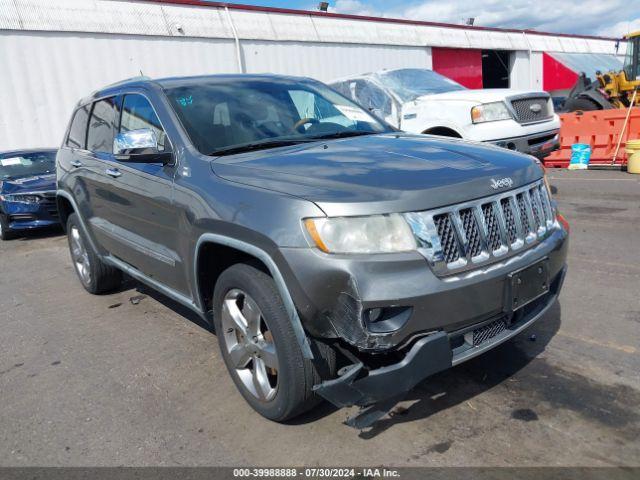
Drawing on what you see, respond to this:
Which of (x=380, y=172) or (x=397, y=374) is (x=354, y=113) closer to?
(x=380, y=172)

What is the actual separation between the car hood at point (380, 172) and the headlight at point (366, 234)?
38 mm

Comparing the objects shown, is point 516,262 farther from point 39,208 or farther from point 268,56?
point 268,56

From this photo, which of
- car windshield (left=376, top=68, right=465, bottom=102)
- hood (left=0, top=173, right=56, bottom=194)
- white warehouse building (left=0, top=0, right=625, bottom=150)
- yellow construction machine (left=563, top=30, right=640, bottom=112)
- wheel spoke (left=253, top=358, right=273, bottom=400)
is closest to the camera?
wheel spoke (left=253, top=358, right=273, bottom=400)

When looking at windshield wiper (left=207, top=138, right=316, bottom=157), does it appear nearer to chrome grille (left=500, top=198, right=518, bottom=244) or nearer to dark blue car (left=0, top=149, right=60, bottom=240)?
chrome grille (left=500, top=198, right=518, bottom=244)

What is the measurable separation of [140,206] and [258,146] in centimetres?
96

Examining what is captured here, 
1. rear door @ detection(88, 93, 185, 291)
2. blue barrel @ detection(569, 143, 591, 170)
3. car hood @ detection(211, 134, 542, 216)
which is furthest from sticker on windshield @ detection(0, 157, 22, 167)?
blue barrel @ detection(569, 143, 591, 170)

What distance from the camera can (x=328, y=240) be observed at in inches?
95.0

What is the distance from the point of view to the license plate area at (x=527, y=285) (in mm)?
2637

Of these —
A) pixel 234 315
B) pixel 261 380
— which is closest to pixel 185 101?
pixel 234 315

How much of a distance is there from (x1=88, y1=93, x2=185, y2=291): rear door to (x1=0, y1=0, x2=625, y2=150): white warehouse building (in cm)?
1103

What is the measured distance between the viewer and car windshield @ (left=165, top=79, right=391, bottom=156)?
3469mm

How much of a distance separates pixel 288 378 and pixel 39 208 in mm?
8238

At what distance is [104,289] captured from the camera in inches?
217

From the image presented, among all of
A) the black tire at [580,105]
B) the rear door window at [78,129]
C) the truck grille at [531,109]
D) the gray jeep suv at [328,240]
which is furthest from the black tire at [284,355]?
the black tire at [580,105]
